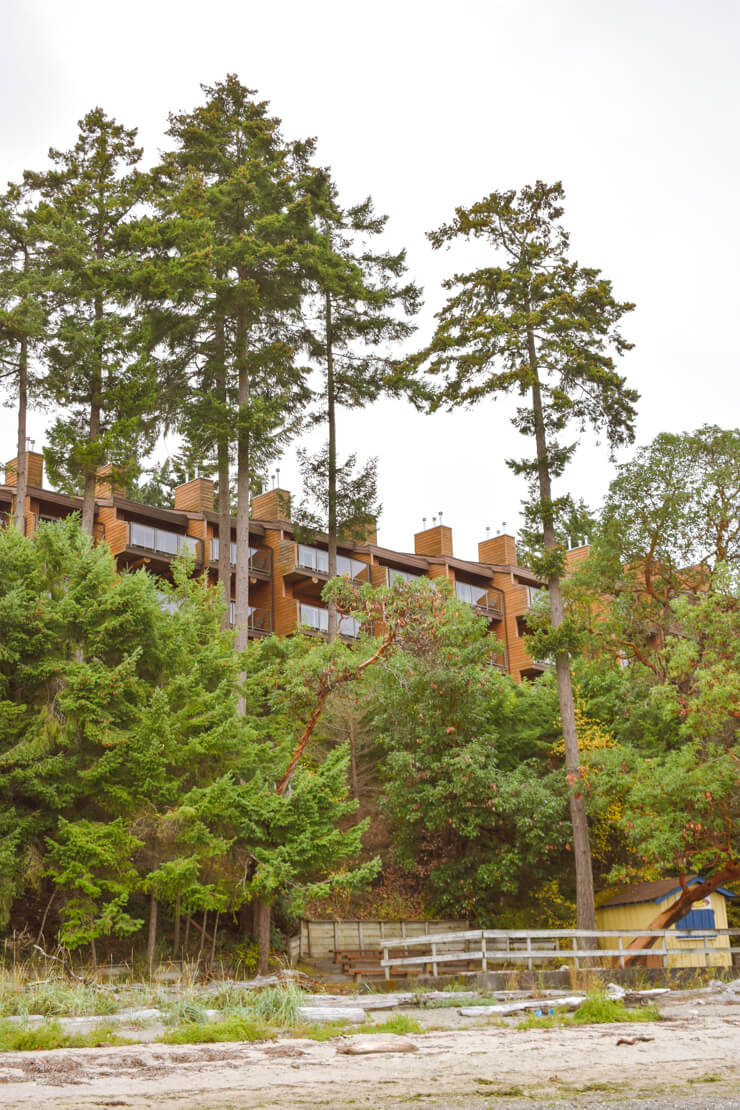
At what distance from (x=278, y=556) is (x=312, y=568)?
5.33ft

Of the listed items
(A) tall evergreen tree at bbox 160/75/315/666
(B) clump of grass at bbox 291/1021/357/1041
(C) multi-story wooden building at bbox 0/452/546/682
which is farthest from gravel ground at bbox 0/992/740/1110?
(C) multi-story wooden building at bbox 0/452/546/682

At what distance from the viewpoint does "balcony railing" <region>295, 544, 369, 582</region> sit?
147 feet

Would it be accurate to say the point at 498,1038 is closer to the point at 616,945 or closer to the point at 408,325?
the point at 616,945

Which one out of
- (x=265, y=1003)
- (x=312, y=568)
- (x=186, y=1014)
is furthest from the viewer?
(x=312, y=568)

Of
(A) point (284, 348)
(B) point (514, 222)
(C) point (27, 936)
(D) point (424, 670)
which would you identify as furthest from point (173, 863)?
(B) point (514, 222)

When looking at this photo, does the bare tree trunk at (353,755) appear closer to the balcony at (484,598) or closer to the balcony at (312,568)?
the balcony at (312,568)

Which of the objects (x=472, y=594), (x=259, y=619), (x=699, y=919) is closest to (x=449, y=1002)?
(x=699, y=919)

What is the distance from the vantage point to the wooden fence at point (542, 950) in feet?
65.6

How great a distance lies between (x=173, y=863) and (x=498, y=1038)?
8.14 meters

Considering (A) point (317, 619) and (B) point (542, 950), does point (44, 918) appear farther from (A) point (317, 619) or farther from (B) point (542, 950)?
(A) point (317, 619)

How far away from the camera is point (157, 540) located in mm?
41906

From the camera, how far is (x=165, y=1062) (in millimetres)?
9875

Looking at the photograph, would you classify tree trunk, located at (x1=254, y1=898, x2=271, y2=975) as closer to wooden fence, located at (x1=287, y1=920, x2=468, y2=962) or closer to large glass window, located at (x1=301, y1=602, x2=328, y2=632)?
wooden fence, located at (x1=287, y1=920, x2=468, y2=962)

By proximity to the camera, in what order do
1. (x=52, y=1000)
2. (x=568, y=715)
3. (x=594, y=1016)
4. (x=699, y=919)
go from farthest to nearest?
1. (x=699, y=919)
2. (x=568, y=715)
3. (x=594, y=1016)
4. (x=52, y=1000)
